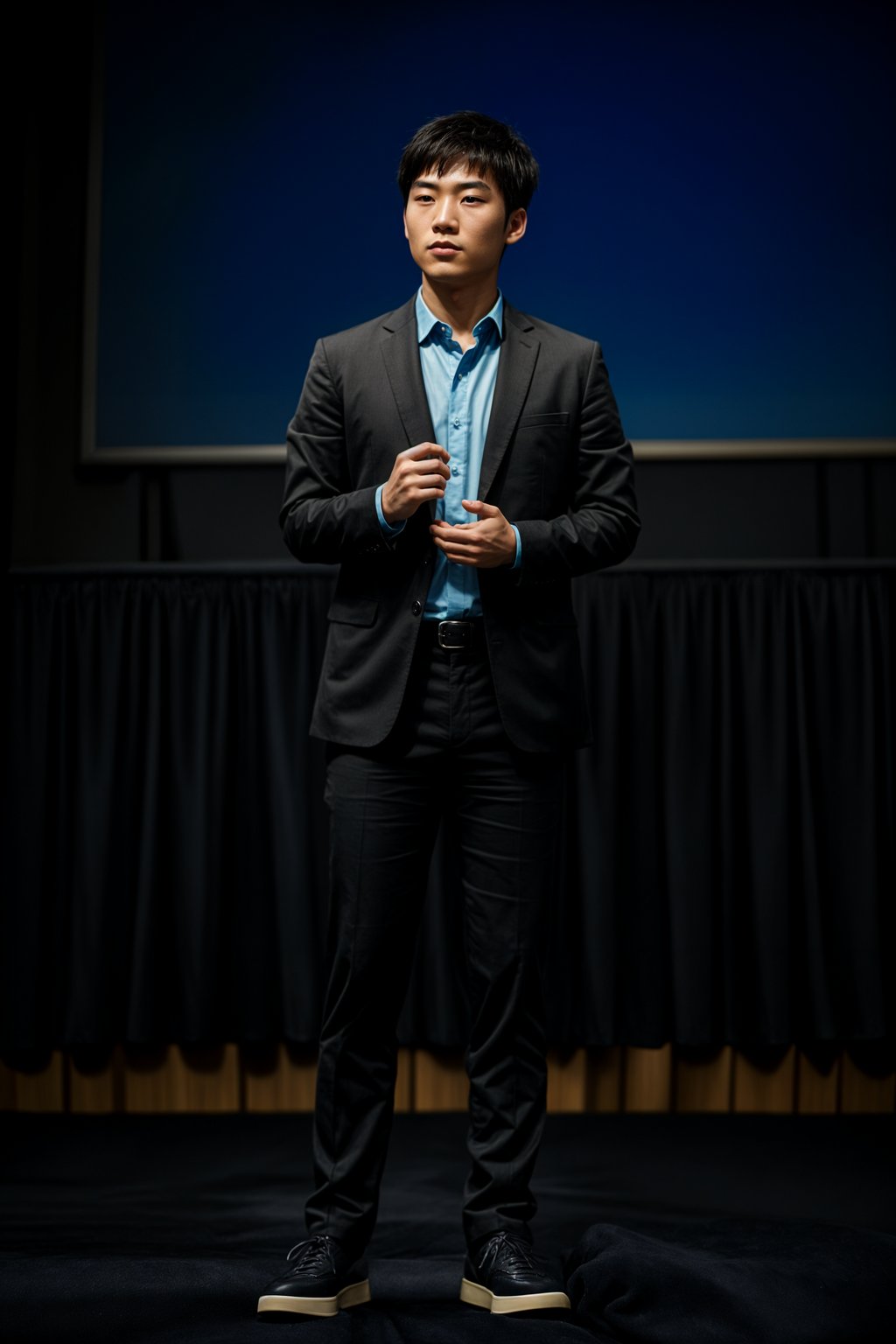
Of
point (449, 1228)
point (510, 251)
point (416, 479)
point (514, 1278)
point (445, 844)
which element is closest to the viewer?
point (416, 479)

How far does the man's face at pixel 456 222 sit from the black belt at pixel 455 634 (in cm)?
45

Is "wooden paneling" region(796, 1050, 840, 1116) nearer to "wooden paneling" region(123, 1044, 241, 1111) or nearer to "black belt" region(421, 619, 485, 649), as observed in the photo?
"wooden paneling" region(123, 1044, 241, 1111)

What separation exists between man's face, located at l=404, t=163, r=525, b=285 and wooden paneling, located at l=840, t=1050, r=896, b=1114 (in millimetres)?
1799

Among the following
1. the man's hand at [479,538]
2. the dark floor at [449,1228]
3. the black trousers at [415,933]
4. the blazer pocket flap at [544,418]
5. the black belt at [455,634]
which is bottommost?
the dark floor at [449,1228]

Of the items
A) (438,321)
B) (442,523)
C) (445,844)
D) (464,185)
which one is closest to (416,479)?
(442,523)

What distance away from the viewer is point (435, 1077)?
242 centimetres

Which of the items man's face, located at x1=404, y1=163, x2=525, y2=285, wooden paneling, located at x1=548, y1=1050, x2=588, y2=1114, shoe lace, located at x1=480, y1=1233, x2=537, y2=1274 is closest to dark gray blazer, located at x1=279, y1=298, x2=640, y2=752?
man's face, located at x1=404, y1=163, x2=525, y2=285

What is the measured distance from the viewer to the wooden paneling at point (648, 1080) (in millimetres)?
2414

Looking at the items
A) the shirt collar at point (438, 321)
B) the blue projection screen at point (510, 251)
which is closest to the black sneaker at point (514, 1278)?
the shirt collar at point (438, 321)

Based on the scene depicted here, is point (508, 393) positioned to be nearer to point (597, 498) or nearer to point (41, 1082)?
point (597, 498)

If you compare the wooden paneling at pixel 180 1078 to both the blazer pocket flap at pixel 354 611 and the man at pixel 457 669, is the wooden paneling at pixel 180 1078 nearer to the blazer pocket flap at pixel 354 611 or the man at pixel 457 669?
the man at pixel 457 669

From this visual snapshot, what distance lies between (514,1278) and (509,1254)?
0.10 ft

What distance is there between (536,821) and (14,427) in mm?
1533

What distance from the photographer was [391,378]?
156cm
